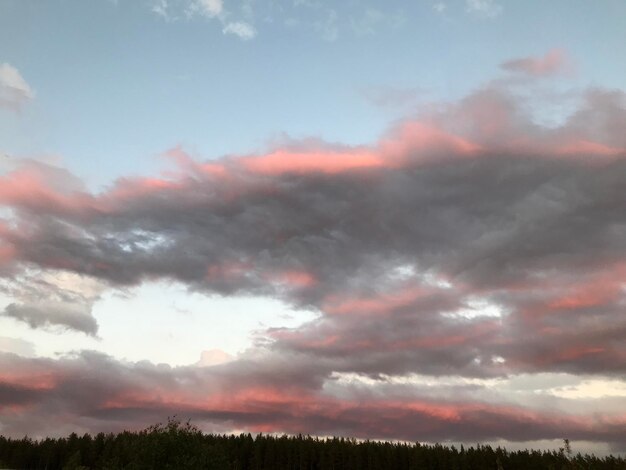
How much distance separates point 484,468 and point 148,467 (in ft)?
498

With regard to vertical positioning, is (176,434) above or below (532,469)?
above

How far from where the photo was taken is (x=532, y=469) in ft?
653

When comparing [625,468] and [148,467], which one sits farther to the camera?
[148,467]

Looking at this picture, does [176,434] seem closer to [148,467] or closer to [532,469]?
[148,467]

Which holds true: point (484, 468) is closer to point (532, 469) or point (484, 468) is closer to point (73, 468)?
point (532, 469)

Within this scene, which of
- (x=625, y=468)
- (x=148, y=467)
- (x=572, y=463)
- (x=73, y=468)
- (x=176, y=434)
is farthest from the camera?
(x=73, y=468)

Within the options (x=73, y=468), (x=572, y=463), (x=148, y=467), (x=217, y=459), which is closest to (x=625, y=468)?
(x=572, y=463)

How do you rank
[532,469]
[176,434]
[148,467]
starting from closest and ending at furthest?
[148,467]
[176,434]
[532,469]

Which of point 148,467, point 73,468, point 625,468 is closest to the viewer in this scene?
point 625,468

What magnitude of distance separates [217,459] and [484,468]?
141700mm

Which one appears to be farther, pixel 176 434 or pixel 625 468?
pixel 176 434

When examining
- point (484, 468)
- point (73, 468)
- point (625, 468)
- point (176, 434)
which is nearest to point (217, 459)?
point (176, 434)

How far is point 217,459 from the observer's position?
95000 mm

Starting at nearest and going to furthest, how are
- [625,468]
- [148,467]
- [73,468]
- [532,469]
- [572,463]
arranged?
[572,463] → [625,468] → [148,467] → [73,468] → [532,469]
